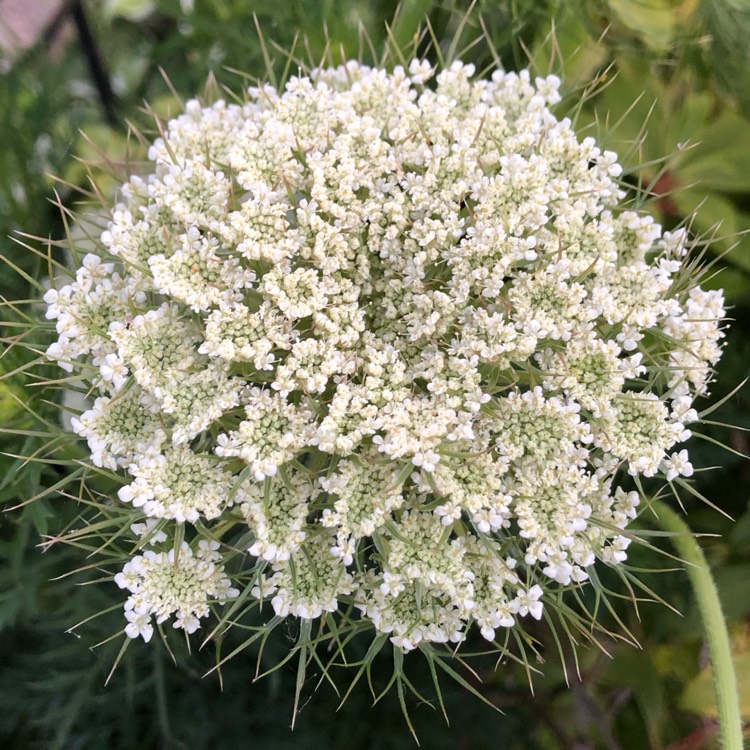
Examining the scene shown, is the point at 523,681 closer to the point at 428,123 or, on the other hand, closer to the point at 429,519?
the point at 429,519

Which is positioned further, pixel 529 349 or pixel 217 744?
pixel 217 744

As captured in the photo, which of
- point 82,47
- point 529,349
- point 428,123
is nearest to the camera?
point 529,349

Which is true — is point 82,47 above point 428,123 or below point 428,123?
above

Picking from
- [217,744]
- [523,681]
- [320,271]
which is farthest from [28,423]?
[523,681]

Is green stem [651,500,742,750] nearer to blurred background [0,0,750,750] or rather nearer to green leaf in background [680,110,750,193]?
blurred background [0,0,750,750]

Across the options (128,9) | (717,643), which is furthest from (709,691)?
(128,9)

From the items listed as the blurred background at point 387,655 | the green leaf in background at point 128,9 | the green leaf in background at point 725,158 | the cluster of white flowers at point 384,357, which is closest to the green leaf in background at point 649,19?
the blurred background at point 387,655

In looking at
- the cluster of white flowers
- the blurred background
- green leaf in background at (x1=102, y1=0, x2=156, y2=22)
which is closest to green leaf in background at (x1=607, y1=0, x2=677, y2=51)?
the blurred background
